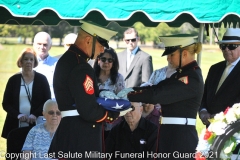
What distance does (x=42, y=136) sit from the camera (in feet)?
20.4

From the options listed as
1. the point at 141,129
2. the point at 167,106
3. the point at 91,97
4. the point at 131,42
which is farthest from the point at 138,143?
the point at 131,42

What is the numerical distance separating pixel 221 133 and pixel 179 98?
123 cm

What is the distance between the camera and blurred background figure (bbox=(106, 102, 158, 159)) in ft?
19.6

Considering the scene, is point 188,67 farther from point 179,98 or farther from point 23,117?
point 23,117

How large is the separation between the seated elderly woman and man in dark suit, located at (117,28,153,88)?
79.9 inches

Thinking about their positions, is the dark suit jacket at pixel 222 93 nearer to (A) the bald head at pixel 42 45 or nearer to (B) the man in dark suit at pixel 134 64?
(B) the man in dark suit at pixel 134 64

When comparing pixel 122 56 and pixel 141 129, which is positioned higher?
pixel 122 56

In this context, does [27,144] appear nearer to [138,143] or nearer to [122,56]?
[138,143]

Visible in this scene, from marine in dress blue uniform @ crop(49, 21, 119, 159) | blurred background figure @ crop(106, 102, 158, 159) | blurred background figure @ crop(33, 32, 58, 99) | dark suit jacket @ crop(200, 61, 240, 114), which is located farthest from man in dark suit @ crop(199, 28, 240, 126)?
blurred background figure @ crop(33, 32, 58, 99)

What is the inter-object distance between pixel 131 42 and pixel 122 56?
0.24 metres

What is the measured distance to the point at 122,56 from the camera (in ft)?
27.6

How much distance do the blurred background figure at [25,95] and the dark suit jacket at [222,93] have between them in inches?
74.4

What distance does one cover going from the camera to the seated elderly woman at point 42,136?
617 centimetres

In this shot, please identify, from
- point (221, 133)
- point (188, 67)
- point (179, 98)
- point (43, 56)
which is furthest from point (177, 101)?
point (43, 56)
